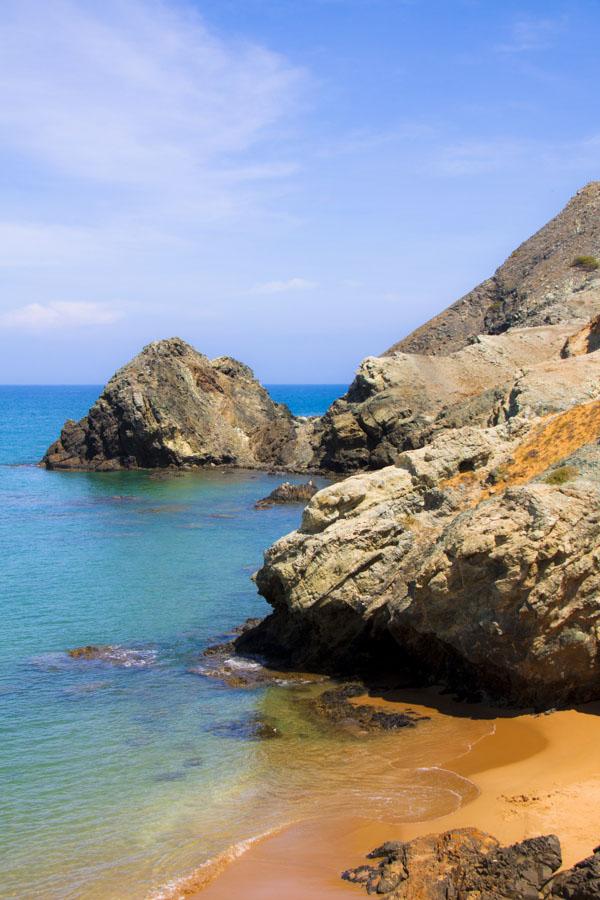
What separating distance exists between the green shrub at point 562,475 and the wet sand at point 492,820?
4.59 meters

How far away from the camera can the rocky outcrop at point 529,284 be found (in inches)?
3297

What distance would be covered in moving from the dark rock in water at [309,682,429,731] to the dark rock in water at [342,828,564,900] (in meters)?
6.01

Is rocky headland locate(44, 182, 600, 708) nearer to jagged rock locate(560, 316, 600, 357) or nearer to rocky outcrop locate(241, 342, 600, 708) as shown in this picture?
rocky outcrop locate(241, 342, 600, 708)

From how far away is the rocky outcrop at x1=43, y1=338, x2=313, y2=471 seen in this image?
7038 cm

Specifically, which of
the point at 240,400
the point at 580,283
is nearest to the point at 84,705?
the point at 240,400

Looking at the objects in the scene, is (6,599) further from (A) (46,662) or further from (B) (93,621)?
(A) (46,662)

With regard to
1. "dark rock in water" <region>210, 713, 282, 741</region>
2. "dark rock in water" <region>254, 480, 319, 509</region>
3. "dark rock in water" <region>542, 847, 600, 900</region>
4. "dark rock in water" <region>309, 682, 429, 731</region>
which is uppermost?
"dark rock in water" <region>254, 480, 319, 509</region>

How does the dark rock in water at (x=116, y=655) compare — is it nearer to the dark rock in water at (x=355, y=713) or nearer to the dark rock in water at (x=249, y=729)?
the dark rock in water at (x=249, y=729)

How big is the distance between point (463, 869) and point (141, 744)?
8.82 meters

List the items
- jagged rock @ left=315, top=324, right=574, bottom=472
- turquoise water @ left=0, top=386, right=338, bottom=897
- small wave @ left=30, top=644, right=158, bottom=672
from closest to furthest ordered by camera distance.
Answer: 1. turquoise water @ left=0, top=386, right=338, bottom=897
2. small wave @ left=30, top=644, right=158, bottom=672
3. jagged rock @ left=315, top=324, right=574, bottom=472

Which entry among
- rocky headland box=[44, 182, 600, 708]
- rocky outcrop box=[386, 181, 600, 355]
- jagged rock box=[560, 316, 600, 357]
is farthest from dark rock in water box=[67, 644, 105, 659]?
rocky outcrop box=[386, 181, 600, 355]

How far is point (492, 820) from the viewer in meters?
13.2

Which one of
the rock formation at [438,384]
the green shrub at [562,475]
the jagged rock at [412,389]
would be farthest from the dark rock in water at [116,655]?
the jagged rock at [412,389]

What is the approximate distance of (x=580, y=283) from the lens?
80.9 m
